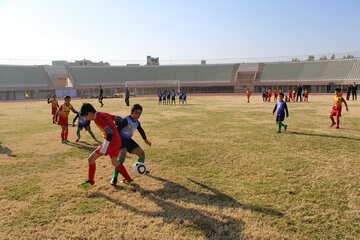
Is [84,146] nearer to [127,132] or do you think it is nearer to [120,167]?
[127,132]

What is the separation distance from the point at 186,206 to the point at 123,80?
220 feet

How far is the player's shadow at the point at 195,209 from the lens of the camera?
4.56m

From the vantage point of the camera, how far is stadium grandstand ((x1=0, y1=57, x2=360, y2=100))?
59.7 meters

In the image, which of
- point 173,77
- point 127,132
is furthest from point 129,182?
point 173,77

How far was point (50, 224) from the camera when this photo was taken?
15.7 feet

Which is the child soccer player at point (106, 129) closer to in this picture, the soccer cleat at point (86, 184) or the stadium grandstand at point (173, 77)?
the soccer cleat at point (86, 184)

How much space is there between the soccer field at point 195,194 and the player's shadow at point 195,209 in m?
0.02

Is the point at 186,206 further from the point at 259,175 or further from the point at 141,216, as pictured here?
the point at 259,175

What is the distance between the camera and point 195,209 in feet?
17.3

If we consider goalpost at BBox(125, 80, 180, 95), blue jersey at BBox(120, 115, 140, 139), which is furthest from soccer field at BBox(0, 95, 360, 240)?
goalpost at BBox(125, 80, 180, 95)

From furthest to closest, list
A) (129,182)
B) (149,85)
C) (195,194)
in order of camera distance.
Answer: (149,85) → (129,182) → (195,194)

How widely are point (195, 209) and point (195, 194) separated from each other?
684 mm

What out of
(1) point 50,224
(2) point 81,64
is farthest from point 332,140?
(2) point 81,64

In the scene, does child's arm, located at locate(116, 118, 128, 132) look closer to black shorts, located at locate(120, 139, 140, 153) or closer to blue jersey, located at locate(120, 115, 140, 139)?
Result: blue jersey, located at locate(120, 115, 140, 139)
